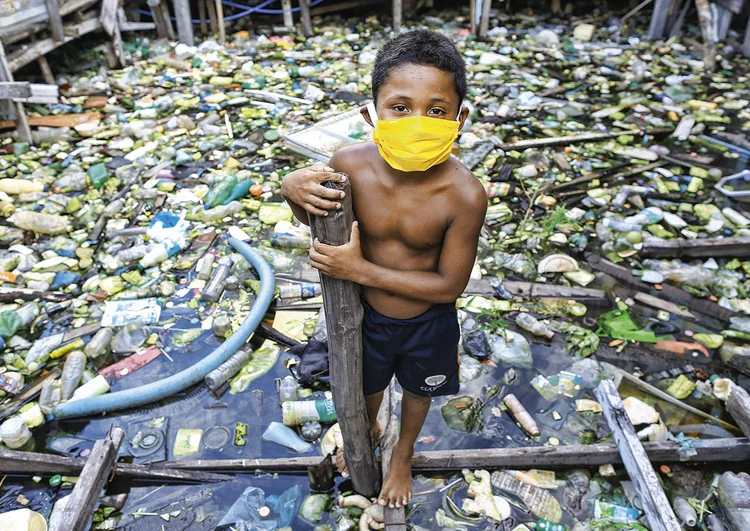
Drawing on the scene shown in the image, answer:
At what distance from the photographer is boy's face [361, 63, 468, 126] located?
1579 mm

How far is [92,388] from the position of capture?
3.13m

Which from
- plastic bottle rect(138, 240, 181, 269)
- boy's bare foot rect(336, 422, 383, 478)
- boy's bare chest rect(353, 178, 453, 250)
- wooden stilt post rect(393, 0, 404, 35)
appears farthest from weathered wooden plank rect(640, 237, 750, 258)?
wooden stilt post rect(393, 0, 404, 35)

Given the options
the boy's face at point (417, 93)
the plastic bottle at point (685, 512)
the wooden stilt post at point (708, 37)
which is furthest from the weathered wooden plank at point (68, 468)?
the wooden stilt post at point (708, 37)

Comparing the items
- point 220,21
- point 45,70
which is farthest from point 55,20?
point 220,21

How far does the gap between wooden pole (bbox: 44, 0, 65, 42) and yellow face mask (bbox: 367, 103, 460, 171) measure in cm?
645

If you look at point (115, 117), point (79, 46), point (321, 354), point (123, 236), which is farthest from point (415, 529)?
point (79, 46)

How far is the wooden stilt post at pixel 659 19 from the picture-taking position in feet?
28.7

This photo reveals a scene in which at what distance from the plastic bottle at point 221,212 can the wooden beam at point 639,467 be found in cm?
326

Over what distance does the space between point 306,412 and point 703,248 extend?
326 centimetres

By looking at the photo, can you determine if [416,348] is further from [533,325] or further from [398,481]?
[533,325]

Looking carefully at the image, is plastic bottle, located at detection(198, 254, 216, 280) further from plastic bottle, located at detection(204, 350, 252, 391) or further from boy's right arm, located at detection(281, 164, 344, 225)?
boy's right arm, located at detection(281, 164, 344, 225)

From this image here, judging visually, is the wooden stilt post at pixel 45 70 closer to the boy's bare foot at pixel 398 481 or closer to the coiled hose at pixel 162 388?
the coiled hose at pixel 162 388

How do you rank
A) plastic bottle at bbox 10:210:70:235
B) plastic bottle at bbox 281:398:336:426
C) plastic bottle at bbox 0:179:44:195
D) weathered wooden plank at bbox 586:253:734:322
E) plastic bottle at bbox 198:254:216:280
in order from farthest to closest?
plastic bottle at bbox 0:179:44:195 < plastic bottle at bbox 10:210:70:235 < plastic bottle at bbox 198:254:216:280 < weathered wooden plank at bbox 586:253:734:322 < plastic bottle at bbox 281:398:336:426

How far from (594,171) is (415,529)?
13.5 ft
